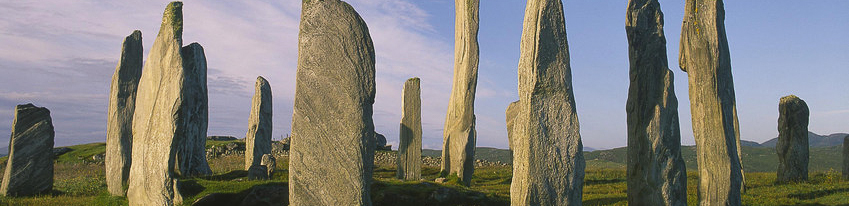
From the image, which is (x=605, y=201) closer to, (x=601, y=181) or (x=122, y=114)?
(x=601, y=181)

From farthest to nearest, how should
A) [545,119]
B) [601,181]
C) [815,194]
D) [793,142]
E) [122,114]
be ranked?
Result: 1. [601,181]
2. [793,142]
3. [122,114]
4. [815,194]
5. [545,119]

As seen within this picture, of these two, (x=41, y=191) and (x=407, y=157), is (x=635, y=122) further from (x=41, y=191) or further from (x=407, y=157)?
(x=41, y=191)

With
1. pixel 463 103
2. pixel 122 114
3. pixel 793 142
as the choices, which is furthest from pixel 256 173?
pixel 793 142

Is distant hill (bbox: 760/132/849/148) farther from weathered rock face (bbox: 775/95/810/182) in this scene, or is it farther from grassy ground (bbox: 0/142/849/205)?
grassy ground (bbox: 0/142/849/205)

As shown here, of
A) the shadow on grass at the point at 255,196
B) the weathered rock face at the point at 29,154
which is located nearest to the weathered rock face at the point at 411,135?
the shadow on grass at the point at 255,196

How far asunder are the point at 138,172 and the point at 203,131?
23.9 ft

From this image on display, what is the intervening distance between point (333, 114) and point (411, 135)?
→ 1052 cm

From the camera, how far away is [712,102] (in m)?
11.3

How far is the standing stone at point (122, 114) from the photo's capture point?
15516mm

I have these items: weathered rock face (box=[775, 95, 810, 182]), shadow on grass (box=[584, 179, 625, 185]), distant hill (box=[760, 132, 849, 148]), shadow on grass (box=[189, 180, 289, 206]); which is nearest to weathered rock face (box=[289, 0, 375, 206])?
shadow on grass (box=[189, 180, 289, 206])

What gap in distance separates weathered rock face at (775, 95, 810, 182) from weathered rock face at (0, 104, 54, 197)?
2384 cm

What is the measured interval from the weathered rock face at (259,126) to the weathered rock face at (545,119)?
1475 centimetres

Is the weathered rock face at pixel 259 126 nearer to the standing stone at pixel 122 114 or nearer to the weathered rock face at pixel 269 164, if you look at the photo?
the weathered rock face at pixel 269 164

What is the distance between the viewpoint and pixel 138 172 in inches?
449
